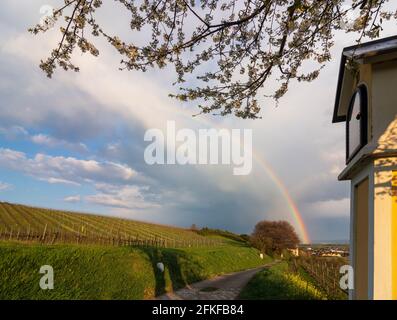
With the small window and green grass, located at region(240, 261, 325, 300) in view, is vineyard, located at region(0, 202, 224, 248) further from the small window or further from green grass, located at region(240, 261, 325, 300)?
the small window

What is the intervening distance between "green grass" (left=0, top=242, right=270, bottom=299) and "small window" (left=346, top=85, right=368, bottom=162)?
9.69m

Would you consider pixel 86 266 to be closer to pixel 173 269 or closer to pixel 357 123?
pixel 173 269

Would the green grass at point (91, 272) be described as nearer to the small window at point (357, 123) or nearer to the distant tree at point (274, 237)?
Answer: the small window at point (357, 123)

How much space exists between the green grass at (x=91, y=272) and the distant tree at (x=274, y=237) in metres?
37.2

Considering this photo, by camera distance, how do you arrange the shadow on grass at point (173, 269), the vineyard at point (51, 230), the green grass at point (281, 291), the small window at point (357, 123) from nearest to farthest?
the small window at point (357, 123) → the green grass at point (281, 291) → the vineyard at point (51, 230) → the shadow on grass at point (173, 269)

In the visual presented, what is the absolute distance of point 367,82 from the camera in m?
7.75

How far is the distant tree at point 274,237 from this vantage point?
195ft

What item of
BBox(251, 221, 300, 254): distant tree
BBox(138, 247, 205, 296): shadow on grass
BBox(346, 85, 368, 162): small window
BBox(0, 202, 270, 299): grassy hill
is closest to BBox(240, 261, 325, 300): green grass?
BBox(138, 247, 205, 296): shadow on grass

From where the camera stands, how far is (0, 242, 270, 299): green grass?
10.9m

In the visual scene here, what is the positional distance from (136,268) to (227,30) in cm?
1368

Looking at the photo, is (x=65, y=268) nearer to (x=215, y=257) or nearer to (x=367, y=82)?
(x=367, y=82)

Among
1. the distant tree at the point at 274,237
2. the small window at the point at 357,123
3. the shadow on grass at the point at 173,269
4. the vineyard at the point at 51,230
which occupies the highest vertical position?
the small window at the point at 357,123

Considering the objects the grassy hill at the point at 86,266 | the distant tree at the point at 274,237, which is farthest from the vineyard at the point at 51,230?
the distant tree at the point at 274,237

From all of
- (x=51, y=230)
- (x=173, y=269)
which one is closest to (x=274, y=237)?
(x=173, y=269)
